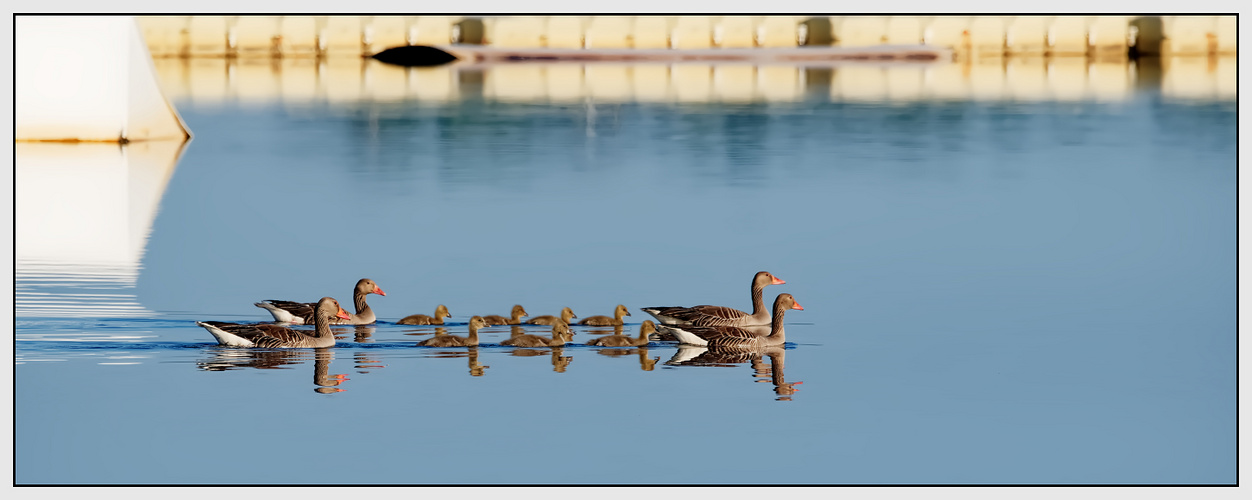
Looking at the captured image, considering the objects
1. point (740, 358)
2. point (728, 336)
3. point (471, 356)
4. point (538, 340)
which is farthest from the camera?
point (728, 336)

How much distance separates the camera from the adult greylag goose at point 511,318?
15.4m

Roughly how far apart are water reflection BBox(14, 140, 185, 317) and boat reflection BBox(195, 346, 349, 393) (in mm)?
1969

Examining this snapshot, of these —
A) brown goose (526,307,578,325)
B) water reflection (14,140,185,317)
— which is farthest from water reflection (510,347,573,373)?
water reflection (14,140,185,317)

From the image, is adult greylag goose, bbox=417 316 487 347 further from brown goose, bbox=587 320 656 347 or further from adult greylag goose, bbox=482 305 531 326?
brown goose, bbox=587 320 656 347

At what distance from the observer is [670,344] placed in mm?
14883

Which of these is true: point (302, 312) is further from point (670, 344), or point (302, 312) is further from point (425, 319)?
point (670, 344)

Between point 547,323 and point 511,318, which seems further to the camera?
A: point 511,318

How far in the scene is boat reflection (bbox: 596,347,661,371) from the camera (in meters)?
13.8

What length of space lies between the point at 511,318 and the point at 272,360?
2.61 metres

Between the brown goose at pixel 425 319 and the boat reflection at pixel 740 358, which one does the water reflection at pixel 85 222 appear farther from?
the boat reflection at pixel 740 358

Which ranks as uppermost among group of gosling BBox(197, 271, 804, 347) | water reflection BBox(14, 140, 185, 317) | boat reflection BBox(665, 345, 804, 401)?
water reflection BBox(14, 140, 185, 317)

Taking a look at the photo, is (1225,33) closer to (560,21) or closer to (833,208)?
(560,21)

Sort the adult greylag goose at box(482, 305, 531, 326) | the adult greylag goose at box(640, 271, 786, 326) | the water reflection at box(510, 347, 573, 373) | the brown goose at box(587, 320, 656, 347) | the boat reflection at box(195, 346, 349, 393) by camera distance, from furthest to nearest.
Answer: the adult greylag goose at box(482, 305, 531, 326) → the adult greylag goose at box(640, 271, 786, 326) → the brown goose at box(587, 320, 656, 347) → the water reflection at box(510, 347, 573, 373) → the boat reflection at box(195, 346, 349, 393)

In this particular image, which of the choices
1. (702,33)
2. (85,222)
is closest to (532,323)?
(85,222)
